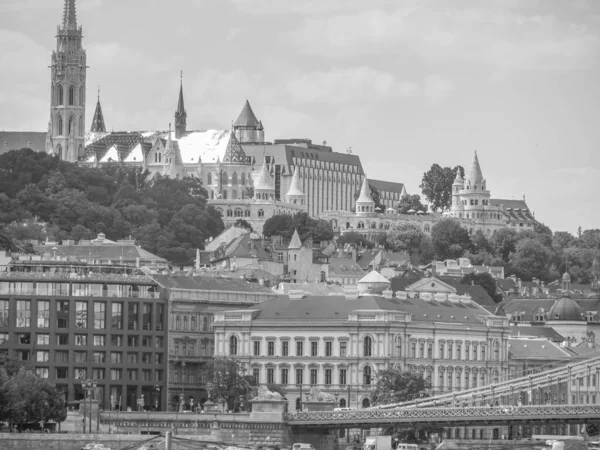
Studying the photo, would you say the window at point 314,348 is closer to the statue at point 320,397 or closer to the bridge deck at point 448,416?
the statue at point 320,397

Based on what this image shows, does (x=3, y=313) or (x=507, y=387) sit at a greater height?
(x=3, y=313)

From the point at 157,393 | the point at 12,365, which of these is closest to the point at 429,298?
the point at 157,393

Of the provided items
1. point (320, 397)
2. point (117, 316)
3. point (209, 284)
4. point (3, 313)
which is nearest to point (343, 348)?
point (117, 316)

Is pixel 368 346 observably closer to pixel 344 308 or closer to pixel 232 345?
pixel 344 308

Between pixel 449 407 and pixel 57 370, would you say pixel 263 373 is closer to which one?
pixel 57 370

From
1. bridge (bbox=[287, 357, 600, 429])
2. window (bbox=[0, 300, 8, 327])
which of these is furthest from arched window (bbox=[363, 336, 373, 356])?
window (bbox=[0, 300, 8, 327])

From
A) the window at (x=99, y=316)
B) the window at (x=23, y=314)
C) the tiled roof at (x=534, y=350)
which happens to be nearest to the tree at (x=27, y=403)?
the window at (x=23, y=314)
